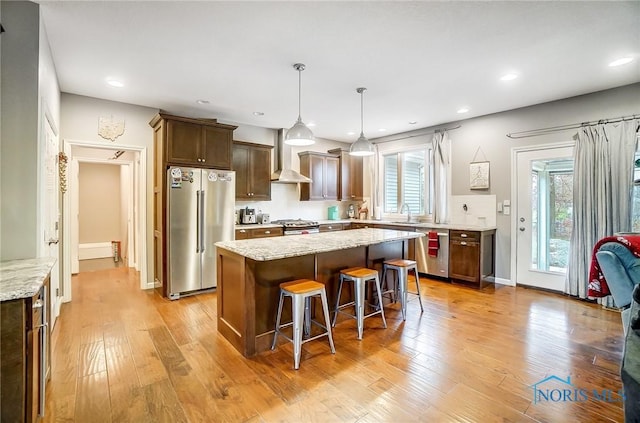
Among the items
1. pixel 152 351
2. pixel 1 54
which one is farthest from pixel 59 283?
pixel 1 54

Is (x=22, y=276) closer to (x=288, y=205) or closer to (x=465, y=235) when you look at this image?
(x=288, y=205)

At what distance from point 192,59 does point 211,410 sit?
10.2 feet

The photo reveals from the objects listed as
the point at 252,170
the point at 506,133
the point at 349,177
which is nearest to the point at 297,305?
the point at 252,170

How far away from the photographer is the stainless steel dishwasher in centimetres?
500

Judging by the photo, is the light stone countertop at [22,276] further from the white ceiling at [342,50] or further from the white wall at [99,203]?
the white wall at [99,203]

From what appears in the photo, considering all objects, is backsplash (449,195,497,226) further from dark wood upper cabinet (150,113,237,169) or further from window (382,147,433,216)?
dark wood upper cabinet (150,113,237,169)

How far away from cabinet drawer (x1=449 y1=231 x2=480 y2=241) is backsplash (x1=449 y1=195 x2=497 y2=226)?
0.57 meters

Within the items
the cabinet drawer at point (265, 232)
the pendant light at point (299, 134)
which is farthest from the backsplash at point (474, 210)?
the pendant light at point (299, 134)

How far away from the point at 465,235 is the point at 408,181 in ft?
6.27

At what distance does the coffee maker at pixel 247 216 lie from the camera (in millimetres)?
5363

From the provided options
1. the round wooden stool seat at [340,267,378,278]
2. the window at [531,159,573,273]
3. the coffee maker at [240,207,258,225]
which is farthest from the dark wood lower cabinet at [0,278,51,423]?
the window at [531,159,573,273]

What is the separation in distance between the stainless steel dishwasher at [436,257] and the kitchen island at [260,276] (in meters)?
2.20

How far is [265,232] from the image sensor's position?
17.0 ft

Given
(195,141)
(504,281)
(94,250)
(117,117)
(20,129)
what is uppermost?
(117,117)
